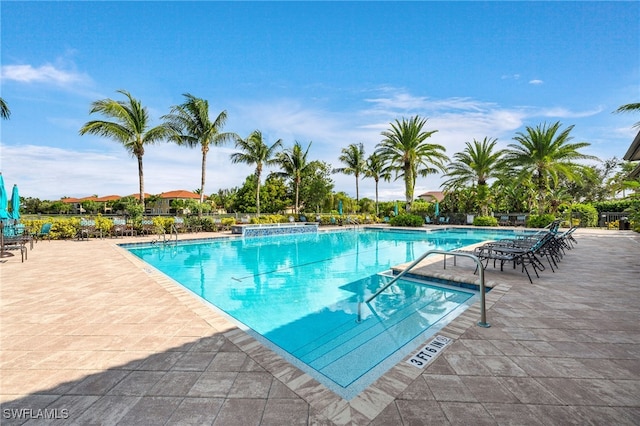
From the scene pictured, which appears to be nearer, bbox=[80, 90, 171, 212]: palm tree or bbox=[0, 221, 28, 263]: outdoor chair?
bbox=[0, 221, 28, 263]: outdoor chair

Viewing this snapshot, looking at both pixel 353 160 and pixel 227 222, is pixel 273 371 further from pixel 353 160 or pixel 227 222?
pixel 353 160

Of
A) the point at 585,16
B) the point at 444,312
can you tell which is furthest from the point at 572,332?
the point at 585,16

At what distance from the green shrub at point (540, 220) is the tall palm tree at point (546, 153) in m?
1.48

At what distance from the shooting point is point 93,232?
48.8 feet

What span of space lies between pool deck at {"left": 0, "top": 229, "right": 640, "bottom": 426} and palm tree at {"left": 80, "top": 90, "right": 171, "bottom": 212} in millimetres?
16512

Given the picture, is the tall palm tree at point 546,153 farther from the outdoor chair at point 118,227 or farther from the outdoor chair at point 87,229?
the outdoor chair at point 87,229

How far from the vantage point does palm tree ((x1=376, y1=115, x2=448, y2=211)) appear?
21.5 meters

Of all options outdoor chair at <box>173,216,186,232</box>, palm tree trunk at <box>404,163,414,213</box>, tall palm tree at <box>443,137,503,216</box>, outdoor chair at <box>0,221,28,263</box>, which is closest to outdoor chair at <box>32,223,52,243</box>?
outdoor chair at <box>0,221,28,263</box>

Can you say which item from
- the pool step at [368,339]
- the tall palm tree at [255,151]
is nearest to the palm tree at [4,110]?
the tall palm tree at [255,151]

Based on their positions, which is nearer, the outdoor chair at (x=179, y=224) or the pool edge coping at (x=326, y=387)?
the pool edge coping at (x=326, y=387)

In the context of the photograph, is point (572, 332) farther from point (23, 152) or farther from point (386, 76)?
point (23, 152)

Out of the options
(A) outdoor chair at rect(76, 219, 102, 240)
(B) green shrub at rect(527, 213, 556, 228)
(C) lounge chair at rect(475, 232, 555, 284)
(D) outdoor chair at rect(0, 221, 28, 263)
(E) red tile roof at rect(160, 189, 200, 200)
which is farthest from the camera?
(E) red tile roof at rect(160, 189, 200, 200)

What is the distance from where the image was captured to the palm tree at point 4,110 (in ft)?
37.4

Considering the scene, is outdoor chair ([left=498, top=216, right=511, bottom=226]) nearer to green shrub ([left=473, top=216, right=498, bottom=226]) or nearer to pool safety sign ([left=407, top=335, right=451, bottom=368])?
green shrub ([left=473, top=216, right=498, bottom=226])
